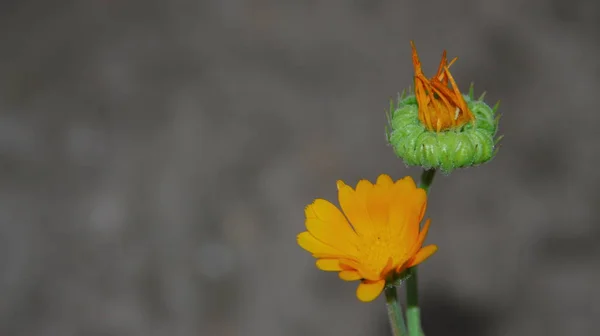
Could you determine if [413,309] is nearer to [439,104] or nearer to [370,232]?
[370,232]

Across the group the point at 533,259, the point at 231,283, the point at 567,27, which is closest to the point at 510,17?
the point at 567,27

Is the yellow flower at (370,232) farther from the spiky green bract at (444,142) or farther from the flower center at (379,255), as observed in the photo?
the spiky green bract at (444,142)

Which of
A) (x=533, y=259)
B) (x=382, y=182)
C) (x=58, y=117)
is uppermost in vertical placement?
(x=58, y=117)

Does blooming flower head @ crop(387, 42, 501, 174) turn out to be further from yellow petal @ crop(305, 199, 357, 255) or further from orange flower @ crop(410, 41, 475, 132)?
yellow petal @ crop(305, 199, 357, 255)

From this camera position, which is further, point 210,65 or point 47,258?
point 210,65

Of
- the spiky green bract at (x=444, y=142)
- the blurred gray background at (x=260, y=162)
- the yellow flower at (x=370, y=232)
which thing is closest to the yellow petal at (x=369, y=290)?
the yellow flower at (x=370, y=232)

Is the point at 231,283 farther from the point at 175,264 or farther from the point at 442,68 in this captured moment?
the point at 442,68
